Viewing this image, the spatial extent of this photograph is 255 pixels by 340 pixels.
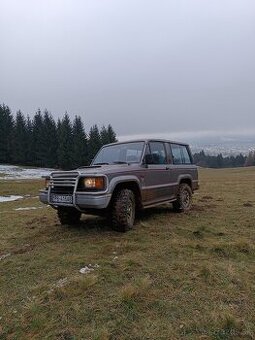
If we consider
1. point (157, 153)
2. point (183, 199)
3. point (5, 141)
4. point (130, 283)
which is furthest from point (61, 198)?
point (5, 141)

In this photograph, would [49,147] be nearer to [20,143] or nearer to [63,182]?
[20,143]

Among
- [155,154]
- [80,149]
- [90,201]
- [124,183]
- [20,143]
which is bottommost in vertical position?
[90,201]

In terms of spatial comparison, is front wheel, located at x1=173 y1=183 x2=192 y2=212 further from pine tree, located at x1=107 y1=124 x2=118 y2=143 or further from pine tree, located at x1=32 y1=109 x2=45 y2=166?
pine tree, located at x1=32 y1=109 x2=45 y2=166

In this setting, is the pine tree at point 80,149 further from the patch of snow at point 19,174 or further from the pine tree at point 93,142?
the patch of snow at point 19,174

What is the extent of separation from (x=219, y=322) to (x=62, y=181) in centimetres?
468

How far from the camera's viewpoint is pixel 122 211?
7695 mm

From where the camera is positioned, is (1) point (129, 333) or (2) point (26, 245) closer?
(1) point (129, 333)

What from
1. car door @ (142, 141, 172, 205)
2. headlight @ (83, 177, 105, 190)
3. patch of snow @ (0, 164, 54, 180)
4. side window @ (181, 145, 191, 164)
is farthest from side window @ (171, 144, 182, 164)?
patch of snow @ (0, 164, 54, 180)

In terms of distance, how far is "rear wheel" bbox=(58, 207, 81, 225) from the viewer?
29.6ft

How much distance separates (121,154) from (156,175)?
3.35ft

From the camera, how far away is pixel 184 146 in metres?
11.8

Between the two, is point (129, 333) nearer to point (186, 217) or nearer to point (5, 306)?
point (5, 306)

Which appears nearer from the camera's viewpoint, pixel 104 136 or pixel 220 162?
pixel 104 136

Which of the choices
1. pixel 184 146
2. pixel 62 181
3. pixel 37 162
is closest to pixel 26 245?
pixel 62 181
